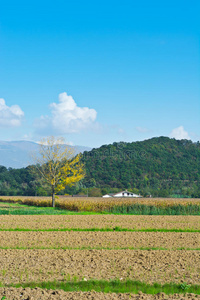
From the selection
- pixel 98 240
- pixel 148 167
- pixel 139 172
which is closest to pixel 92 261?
pixel 98 240

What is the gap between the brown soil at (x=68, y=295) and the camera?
34.0 ft

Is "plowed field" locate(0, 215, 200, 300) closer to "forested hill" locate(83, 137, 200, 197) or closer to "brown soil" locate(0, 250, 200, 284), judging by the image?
"brown soil" locate(0, 250, 200, 284)

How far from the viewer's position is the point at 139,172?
4616 inches

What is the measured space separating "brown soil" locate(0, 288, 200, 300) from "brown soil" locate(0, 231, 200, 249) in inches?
301

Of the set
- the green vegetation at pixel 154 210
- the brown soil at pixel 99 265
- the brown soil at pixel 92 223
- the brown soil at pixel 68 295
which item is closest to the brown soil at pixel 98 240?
the brown soil at pixel 99 265

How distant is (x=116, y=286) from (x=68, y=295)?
5.74 ft

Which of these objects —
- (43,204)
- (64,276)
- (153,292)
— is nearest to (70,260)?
(64,276)

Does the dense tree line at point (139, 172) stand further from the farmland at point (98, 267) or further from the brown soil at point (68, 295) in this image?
the brown soil at point (68, 295)

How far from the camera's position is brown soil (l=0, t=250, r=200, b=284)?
12680 mm

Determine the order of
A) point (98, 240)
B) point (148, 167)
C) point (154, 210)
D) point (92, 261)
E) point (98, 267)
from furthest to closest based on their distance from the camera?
point (148, 167)
point (154, 210)
point (98, 240)
point (92, 261)
point (98, 267)

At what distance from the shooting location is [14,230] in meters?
26.4

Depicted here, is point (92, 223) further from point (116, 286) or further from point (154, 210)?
point (116, 286)

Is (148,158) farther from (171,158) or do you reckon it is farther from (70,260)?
(70,260)

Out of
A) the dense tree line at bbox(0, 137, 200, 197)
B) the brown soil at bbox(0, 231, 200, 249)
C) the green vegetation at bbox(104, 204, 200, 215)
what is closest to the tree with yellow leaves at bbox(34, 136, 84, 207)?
the green vegetation at bbox(104, 204, 200, 215)
